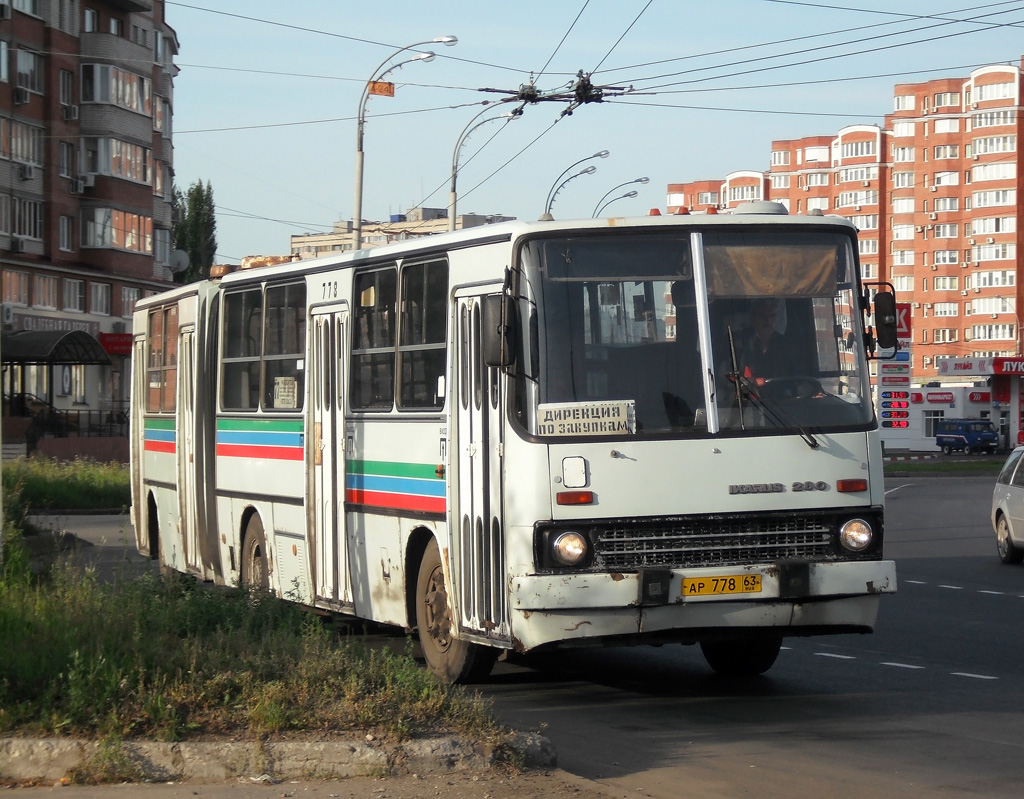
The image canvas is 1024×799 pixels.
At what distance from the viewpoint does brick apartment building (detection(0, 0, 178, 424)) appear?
55.6m

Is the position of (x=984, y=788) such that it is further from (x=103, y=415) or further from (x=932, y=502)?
(x=103, y=415)

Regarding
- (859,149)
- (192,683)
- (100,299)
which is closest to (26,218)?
(100,299)

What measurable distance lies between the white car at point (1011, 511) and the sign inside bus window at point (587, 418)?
13.6 m

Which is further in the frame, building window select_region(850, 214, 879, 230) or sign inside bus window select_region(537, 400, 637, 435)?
building window select_region(850, 214, 879, 230)

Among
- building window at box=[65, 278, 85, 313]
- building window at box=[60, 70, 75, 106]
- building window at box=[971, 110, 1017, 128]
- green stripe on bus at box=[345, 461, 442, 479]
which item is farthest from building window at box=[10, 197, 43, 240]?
building window at box=[971, 110, 1017, 128]

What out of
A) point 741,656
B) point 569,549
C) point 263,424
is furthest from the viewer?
point 263,424

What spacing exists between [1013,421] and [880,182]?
47.9 meters

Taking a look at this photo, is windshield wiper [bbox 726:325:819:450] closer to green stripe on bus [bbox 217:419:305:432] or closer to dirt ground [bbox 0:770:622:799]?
dirt ground [bbox 0:770:622:799]

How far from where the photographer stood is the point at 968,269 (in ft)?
390

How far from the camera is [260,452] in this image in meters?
14.1

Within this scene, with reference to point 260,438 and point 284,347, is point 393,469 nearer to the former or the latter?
point 284,347

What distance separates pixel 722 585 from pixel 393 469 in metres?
2.97

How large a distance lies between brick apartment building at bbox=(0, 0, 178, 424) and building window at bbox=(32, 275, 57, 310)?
0.06 m

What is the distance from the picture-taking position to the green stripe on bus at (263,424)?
13.2 metres
